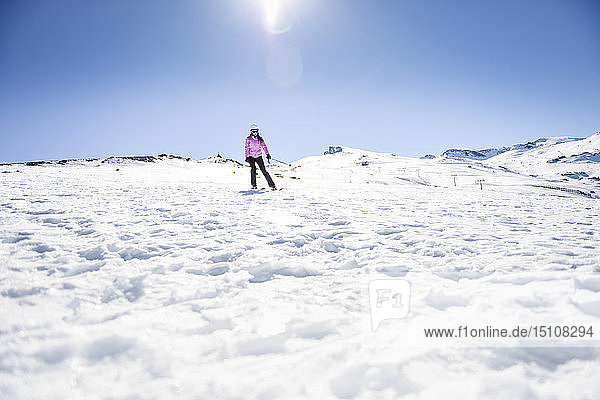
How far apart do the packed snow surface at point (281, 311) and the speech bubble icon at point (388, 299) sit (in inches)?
4.1

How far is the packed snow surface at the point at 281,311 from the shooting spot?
199 cm

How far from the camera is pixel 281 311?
Answer: 2898 mm

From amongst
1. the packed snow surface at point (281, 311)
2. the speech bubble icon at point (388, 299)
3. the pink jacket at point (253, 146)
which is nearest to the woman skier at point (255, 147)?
the pink jacket at point (253, 146)

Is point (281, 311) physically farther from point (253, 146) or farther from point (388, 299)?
point (253, 146)

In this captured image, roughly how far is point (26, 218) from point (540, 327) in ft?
27.7

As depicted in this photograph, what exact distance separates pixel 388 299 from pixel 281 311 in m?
1.19

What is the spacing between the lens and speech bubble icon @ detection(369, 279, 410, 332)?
Answer: 2.81m

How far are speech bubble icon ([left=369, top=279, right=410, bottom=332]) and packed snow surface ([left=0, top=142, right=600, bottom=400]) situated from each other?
104 millimetres

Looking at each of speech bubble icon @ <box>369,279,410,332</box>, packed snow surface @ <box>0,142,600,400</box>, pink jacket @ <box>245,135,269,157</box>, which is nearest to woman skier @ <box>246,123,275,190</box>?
pink jacket @ <box>245,135,269,157</box>

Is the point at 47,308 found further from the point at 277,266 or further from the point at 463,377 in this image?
the point at 463,377

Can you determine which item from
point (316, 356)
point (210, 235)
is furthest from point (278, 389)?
point (210, 235)

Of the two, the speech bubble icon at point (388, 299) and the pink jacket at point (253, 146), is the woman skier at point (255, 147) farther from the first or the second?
the speech bubble icon at point (388, 299)

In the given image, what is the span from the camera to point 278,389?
1945 millimetres

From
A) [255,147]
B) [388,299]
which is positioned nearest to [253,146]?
[255,147]
